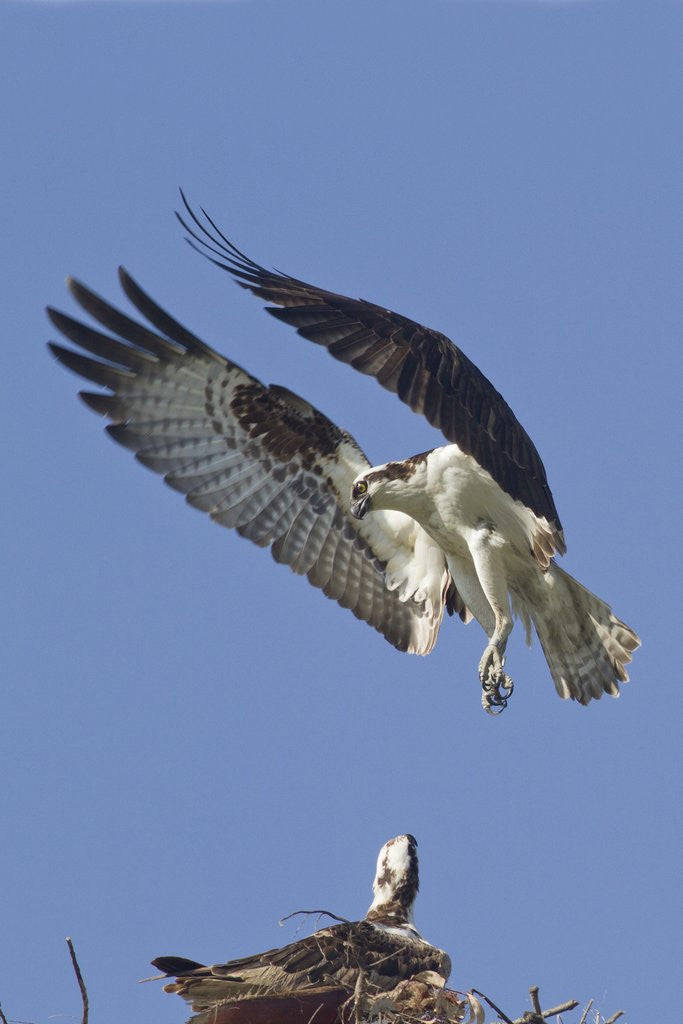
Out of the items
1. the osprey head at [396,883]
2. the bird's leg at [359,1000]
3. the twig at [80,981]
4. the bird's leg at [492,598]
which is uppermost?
Answer: the bird's leg at [492,598]

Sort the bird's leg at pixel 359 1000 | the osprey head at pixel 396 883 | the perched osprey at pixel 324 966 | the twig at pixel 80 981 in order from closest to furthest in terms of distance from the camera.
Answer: the twig at pixel 80 981 < the bird's leg at pixel 359 1000 < the perched osprey at pixel 324 966 < the osprey head at pixel 396 883

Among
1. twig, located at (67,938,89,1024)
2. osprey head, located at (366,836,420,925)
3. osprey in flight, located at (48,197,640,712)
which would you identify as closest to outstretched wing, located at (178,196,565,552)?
osprey in flight, located at (48,197,640,712)

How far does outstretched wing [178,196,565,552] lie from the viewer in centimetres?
910

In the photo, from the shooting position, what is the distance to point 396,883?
9.27 meters

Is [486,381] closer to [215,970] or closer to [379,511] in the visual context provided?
[379,511]

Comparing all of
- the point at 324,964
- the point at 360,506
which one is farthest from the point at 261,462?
Result: the point at 324,964

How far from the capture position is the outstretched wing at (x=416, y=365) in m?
9.10

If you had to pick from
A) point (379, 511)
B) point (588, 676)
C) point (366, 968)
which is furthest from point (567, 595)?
point (366, 968)

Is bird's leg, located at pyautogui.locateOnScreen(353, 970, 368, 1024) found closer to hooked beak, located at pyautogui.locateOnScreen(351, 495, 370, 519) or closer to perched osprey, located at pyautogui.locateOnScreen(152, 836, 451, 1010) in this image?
perched osprey, located at pyautogui.locateOnScreen(152, 836, 451, 1010)

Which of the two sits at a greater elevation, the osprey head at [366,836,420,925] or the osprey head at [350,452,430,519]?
the osprey head at [350,452,430,519]

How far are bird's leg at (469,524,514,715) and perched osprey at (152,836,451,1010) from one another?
190 centimetres

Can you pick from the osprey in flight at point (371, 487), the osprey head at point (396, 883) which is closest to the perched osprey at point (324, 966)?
the osprey head at point (396, 883)

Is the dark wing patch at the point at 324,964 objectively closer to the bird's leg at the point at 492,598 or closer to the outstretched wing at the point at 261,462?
the bird's leg at the point at 492,598

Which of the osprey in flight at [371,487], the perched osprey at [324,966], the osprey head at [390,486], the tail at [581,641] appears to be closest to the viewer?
the perched osprey at [324,966]
